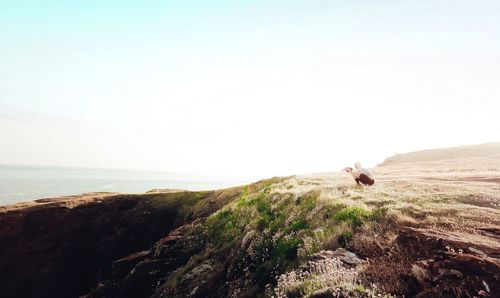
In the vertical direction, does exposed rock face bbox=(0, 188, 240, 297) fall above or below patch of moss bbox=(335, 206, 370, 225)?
below

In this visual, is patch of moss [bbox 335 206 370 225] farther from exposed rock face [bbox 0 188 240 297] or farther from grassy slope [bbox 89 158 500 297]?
exposed rock face [bbox 0 188 240 297]

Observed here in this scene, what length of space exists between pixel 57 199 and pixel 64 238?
9.15m

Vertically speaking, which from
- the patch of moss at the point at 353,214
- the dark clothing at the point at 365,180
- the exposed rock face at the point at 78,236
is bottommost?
the exposed rock face at the point at 78,236

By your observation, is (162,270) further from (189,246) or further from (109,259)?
(109,259)

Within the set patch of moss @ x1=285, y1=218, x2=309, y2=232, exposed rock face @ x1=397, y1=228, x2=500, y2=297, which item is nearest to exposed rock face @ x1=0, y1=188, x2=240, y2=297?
patch of moss @ x1=285, y1=218, x2=309, y2=232

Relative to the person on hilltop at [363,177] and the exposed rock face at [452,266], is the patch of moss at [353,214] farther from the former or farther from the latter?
the person on hilltop at [363,177]

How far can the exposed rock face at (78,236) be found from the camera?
34500 mm

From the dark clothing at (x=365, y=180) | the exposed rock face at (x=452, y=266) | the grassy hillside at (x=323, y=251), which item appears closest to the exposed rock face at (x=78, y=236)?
the grassy hillside at (x=323, y=251)

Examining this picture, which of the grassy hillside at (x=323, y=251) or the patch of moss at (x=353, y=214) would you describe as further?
the patch of moss at (x=353, y=214)

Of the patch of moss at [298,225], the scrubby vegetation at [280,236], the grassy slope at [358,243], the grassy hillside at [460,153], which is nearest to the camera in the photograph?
the grassy slope at [358,243]

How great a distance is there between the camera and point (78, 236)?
125 ft

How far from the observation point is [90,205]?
135 ft

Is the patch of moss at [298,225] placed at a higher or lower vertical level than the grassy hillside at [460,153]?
lower

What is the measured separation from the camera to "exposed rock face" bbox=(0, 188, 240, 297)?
34.5 m
